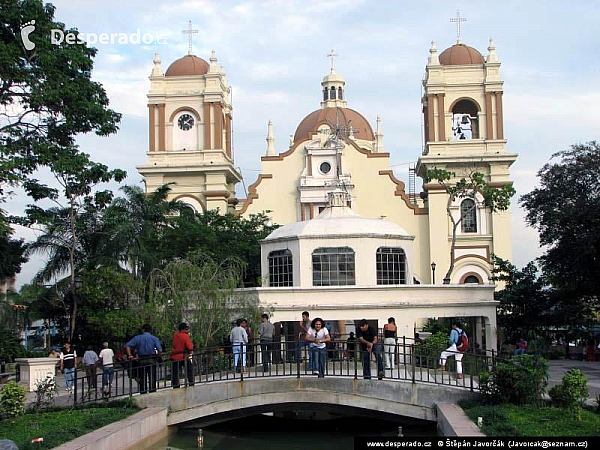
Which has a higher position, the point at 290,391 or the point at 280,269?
the point at 280,269

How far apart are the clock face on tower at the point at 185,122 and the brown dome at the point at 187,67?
9.12 ft

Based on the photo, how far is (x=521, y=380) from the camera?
18.5 metres

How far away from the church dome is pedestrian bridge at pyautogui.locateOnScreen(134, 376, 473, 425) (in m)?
10.2

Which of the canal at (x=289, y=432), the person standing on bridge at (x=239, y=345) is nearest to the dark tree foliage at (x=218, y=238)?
the canal at (x=289, y=432)

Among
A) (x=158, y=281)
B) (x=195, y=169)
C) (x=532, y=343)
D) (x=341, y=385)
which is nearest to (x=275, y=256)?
(x=158, y=281)

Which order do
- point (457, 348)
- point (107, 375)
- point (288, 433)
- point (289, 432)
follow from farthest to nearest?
point (457, 348)
point (289, 432)
point (288, 433)
point (107, 375)

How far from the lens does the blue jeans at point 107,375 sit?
20688 millimetres

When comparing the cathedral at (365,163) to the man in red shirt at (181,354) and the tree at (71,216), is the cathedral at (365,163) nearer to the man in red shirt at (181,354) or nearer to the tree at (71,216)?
the tree at (71,216)

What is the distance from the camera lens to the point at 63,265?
36.8 meters

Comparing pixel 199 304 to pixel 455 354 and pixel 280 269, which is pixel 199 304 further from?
pixel 455 354

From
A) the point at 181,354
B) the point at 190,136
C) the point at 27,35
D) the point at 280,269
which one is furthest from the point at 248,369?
the point at 190,136

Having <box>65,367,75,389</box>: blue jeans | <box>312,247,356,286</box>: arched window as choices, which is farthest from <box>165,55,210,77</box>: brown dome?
<box>65,367,75,389</box>: blue jeans

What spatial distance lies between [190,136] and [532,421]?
4399 centimetres

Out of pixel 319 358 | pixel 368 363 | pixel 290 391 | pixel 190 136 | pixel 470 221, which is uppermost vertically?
pixel 190 136
